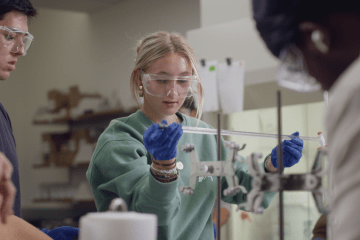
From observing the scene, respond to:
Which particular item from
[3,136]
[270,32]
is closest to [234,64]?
[3,136]

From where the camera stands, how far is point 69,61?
5293 millimetres

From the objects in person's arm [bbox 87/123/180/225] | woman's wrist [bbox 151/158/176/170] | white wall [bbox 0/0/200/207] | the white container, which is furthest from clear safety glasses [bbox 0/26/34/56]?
white wall [bbox 0/0/200/207]

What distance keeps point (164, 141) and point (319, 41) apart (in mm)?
532

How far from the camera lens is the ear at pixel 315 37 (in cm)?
60

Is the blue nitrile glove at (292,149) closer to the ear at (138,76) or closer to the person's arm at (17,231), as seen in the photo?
the ear at (138,76)

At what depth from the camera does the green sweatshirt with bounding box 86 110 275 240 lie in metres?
1.09

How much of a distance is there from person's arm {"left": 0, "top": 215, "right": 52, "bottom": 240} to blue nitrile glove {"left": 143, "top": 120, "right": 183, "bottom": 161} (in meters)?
0.34

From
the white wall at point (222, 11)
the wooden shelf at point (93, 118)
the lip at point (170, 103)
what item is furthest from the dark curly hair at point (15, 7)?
the wooden shelf at point (93, 118)

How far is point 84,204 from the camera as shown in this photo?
15.7 ft

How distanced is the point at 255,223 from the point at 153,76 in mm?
1701

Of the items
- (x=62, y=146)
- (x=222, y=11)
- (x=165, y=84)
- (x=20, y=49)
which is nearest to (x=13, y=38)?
(x=20, y=49)

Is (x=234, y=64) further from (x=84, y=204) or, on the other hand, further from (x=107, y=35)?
(x=84, y=204)

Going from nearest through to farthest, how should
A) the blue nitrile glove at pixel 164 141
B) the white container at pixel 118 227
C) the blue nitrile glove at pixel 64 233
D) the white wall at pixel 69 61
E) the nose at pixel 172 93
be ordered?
1. the white container at pixel 118 227
2. the blue nitrile glove at pixel 164 141
3. the blue nitrile glove at pixel 64 233
4. the nose at pixel 172 93
5. the white wall at pixel 69 61

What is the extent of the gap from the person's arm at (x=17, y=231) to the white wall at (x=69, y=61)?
3.46 meters
